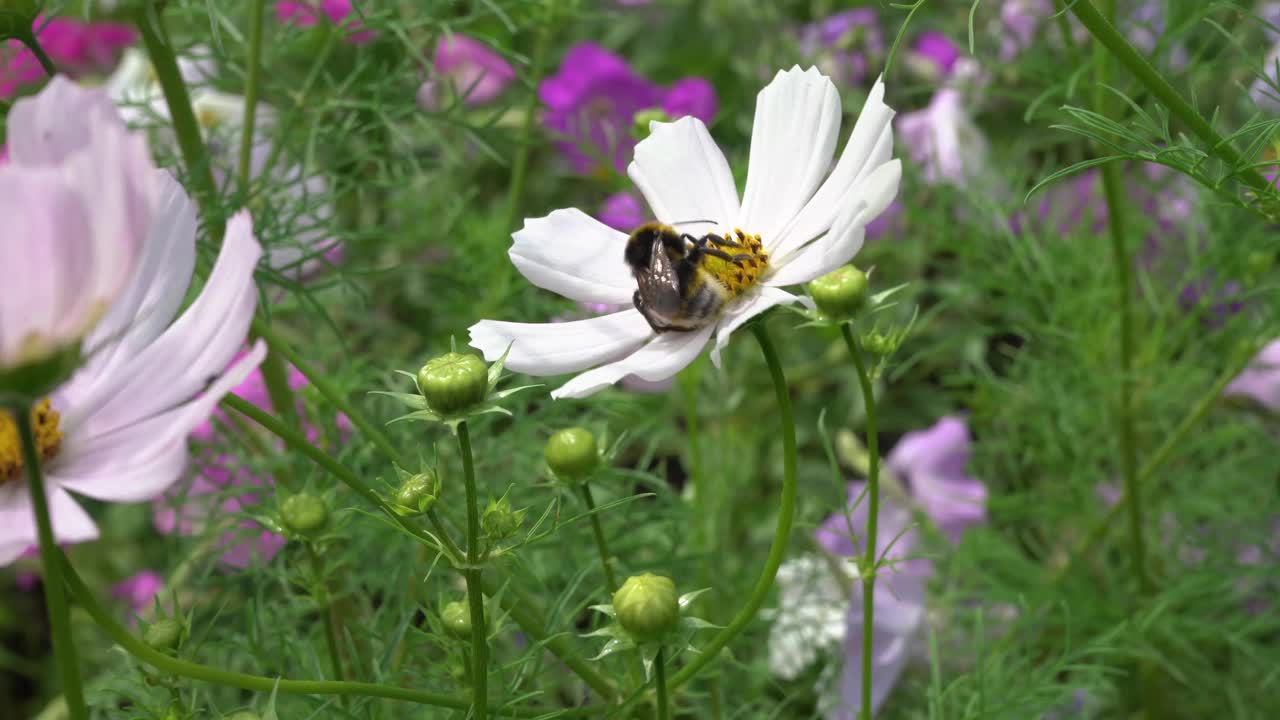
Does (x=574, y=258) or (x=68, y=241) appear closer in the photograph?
(x=68, y=241)

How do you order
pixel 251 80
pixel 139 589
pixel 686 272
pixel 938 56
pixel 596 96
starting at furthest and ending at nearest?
1. pixel 938 56
2. pixel 596 96
3. pixel 139 589
4. pixel 251 80
5. pixel 686 272

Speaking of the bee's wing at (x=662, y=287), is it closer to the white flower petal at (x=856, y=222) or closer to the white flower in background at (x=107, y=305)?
the white flower petal at (x=856, y=222)

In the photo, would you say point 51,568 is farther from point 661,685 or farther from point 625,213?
point 625,213

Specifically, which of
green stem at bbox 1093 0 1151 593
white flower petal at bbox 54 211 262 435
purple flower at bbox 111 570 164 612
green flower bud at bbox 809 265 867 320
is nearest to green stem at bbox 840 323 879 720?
green flower bud at bbox 809 265 867 320

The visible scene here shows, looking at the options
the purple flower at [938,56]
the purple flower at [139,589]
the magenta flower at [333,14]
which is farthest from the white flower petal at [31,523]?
the purple flower at [938,56]

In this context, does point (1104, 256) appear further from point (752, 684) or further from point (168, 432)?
point (168, 432)

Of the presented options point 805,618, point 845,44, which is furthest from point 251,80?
point 845,44
